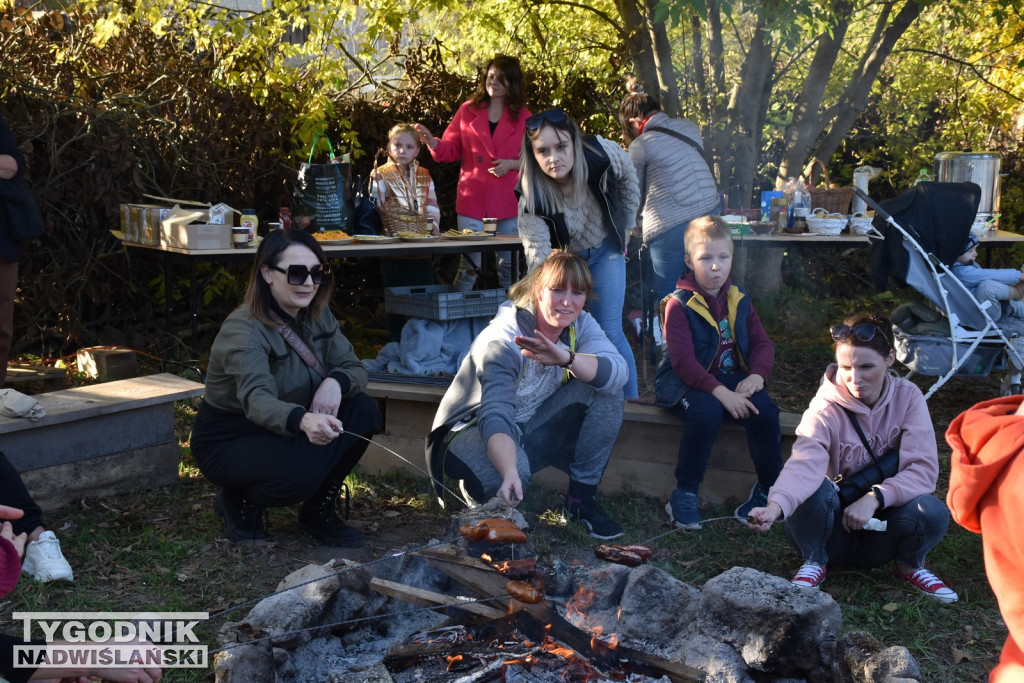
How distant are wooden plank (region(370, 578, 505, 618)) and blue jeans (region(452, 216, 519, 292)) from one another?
3.72 meters

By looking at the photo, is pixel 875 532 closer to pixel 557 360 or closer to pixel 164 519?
pixel 557 360

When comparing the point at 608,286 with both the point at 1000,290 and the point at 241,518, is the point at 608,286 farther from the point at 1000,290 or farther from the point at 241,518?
the point at 1000,290

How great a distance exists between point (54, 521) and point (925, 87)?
8467 millimetres

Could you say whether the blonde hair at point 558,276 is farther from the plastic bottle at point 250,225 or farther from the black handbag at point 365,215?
the black handbag at point 365,215

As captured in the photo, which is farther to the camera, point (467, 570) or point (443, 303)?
point (443, 303)

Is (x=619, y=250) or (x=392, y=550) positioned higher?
(x=619, y=250)

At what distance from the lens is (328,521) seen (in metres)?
4.23

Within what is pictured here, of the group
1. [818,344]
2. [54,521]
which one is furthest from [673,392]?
[818,344]

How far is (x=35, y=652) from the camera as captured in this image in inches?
92.7

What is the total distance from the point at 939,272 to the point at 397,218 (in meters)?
3.56

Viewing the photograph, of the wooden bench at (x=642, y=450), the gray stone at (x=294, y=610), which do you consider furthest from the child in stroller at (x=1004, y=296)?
the gray stone at (x=294, y=610)

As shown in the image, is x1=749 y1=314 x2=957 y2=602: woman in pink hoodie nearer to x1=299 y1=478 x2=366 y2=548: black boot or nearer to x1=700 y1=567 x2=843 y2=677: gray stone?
x1=700 y1=567 x2=843 y2=677: gray stone

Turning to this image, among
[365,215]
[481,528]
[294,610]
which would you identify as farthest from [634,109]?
[294,610]

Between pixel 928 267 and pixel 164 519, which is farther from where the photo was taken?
pixel 928 267
